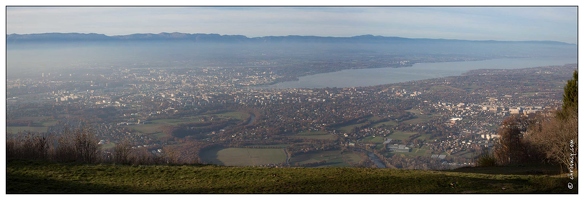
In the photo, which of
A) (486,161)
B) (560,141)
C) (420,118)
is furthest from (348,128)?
(560,141)

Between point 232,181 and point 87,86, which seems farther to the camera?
point 87,86

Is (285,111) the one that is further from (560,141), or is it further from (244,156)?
(560,141)

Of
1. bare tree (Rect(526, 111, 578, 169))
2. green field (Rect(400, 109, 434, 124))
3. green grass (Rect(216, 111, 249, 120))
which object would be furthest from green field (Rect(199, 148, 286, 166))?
bare tree (Rect(526, 111, 578, 169))

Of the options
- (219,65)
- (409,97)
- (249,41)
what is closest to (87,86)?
(219,65)

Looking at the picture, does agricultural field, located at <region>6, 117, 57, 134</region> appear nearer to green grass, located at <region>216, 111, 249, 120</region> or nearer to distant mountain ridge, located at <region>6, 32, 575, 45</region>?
distant mountain ridge, located at <region>6, 32, 575, 45</region>

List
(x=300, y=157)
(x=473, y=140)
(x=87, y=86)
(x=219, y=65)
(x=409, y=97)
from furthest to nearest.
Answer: (x=219, y=65), (x=409, y=97), (x=87, y=86), (x=473, y=140), (x=300, y=157)

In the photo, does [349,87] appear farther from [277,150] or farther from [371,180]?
[371,180]
